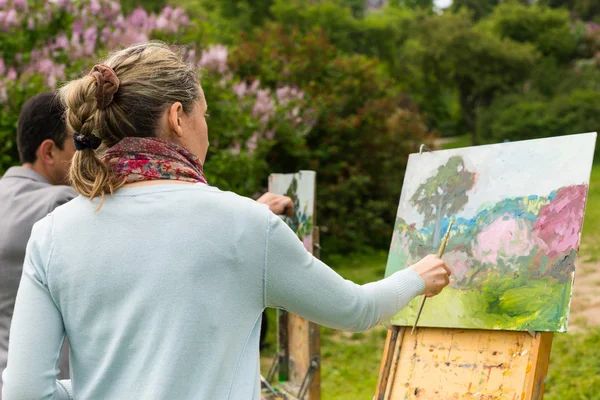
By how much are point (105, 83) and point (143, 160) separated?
160mm

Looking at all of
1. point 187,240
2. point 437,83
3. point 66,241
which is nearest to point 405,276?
point 187,240

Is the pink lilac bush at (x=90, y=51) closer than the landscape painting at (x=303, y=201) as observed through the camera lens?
No

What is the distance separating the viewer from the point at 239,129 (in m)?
6.24

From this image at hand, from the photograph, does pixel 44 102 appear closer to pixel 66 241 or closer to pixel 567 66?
pixel 66 241

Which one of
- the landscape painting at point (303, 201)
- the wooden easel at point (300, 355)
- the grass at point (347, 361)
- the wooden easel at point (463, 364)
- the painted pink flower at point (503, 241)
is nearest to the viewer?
the wooden easel at point (463, 364)

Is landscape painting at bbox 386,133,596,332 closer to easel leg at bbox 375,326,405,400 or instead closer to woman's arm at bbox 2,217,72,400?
easel leg at bbox 375,326,405,400

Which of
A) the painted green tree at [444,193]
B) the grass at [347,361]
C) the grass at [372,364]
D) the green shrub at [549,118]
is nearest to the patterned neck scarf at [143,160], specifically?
the painted green tree at [444,193]

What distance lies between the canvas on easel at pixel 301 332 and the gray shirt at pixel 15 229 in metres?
1.52

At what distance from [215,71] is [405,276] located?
489cm

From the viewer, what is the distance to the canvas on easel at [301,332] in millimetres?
3400

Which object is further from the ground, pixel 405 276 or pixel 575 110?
pixel 575 110

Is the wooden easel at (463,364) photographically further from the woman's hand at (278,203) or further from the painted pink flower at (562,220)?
the woman's hand at (278,203)

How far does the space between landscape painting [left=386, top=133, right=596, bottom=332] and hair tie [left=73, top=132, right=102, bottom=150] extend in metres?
1.36

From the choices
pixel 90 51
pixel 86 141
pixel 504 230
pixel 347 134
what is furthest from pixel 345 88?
pixel 86 141
